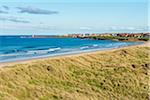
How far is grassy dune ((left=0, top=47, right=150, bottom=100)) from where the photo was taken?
6887mm

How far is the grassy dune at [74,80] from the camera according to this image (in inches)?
271

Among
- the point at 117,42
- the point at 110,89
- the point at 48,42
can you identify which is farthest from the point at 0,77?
the point at 117,42

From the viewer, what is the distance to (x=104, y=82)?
8.34 meters

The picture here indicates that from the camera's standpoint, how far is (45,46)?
13.1 meters

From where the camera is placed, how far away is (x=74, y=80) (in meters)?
8.23

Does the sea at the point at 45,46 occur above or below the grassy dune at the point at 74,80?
above

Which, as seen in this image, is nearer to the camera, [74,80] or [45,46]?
[74,80]

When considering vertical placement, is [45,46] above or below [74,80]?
above

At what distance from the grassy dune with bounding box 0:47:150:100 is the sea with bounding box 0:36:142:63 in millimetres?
1289

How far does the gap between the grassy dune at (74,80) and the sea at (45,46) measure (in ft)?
4.23

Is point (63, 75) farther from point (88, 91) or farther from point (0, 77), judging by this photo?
point (0, 77)

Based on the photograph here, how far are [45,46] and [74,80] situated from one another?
202 inches

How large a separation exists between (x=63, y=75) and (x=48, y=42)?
5266 mm

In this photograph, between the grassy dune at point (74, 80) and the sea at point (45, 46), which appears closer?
the grassy dune at point (74, 80)
